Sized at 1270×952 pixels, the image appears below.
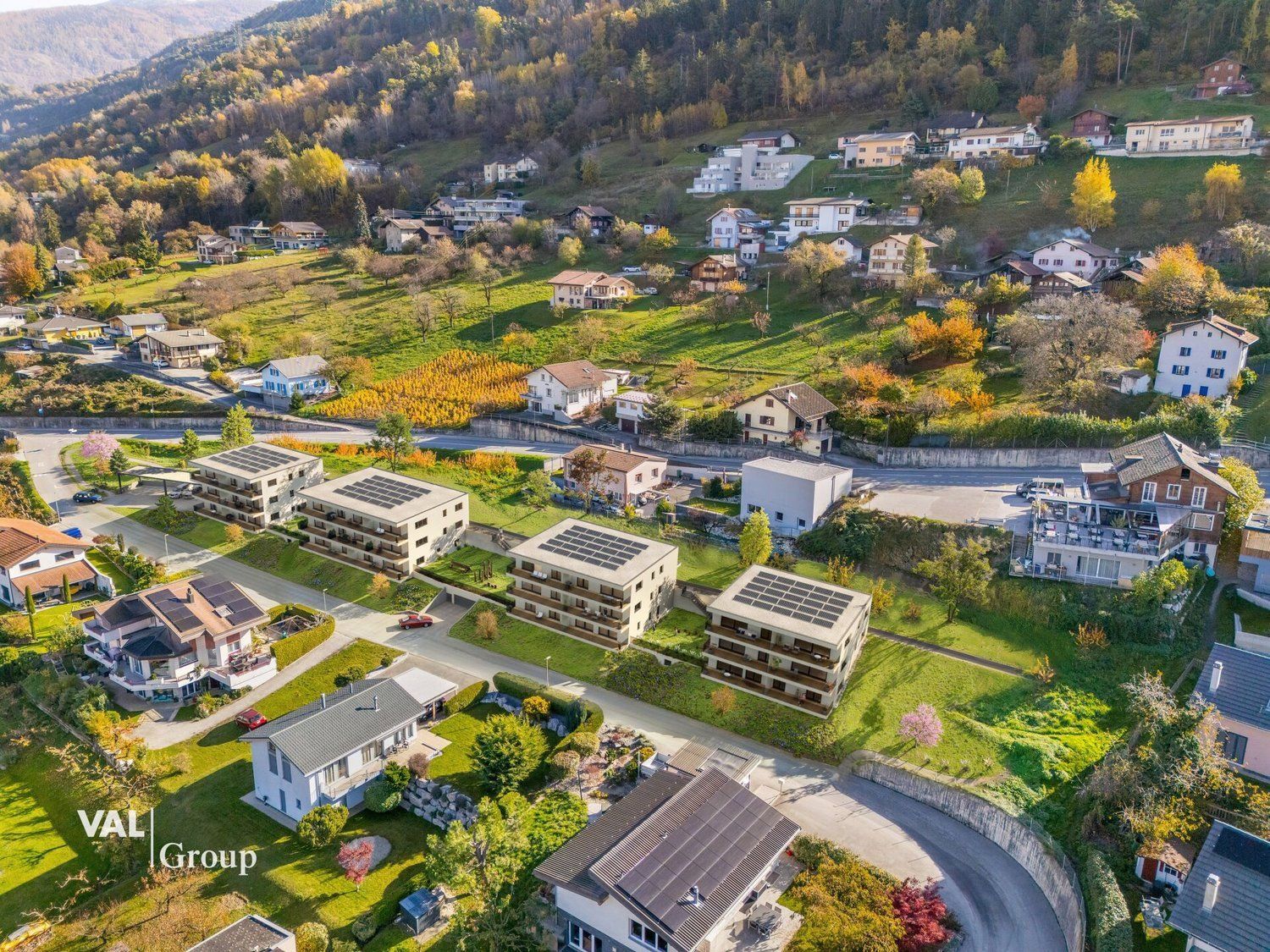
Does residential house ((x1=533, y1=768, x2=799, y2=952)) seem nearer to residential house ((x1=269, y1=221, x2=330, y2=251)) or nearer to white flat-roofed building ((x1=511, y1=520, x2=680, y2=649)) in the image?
white flat-roofed building ((x1=511, y1=520, x2=680, y2=649))

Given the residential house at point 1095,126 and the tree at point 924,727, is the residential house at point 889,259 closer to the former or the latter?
the residential house at point 1095,126

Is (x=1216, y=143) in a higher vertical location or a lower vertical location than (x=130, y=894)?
higher

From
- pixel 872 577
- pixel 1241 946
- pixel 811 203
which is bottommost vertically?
pixel 872 577

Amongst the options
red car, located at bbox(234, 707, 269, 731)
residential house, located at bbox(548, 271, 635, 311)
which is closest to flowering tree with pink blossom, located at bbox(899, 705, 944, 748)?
Result: red car, located at bbox(234, 707, 269, 731)

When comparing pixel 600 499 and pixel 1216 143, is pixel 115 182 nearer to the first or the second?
pixel 600 499

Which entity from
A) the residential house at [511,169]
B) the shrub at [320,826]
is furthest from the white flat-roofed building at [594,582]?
the residential house at [511,169]

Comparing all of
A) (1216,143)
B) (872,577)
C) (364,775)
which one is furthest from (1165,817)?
(1216,143)
